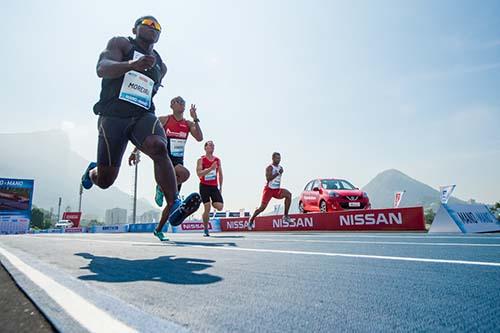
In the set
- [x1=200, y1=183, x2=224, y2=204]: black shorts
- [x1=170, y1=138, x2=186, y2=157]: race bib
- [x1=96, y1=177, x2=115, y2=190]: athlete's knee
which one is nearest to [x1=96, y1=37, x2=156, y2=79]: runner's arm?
[x1=96, y1=177, x2=115, y2=190]: athlete's knee

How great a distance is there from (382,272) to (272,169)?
7.86 meters

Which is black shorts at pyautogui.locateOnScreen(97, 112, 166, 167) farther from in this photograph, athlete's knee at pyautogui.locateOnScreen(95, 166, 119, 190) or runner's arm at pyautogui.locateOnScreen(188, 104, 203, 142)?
runner's arm at pyautogui.locateOnScreen(188, 104, 203, 142)

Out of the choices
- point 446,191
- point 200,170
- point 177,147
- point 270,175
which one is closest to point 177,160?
point 177,147

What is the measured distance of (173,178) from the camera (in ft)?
11.7

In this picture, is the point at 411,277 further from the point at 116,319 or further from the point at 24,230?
the point at 24,230

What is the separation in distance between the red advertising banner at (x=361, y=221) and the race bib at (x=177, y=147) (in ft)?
20.6

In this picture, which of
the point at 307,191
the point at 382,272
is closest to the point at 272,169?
the point at 307,191

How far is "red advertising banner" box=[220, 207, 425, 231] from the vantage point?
829 centimetres

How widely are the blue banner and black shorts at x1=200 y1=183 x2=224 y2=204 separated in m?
Result: 29.4

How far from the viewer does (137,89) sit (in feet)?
11.3

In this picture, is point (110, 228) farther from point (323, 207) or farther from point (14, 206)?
point (323, 207)

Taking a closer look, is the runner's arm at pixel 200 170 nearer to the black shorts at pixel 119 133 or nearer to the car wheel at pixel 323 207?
the black shorts at pixel 119 133

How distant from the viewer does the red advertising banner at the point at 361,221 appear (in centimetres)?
829

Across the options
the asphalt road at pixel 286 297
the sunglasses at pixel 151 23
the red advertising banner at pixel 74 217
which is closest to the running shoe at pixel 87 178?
the sunglasses at pixel 151 23
